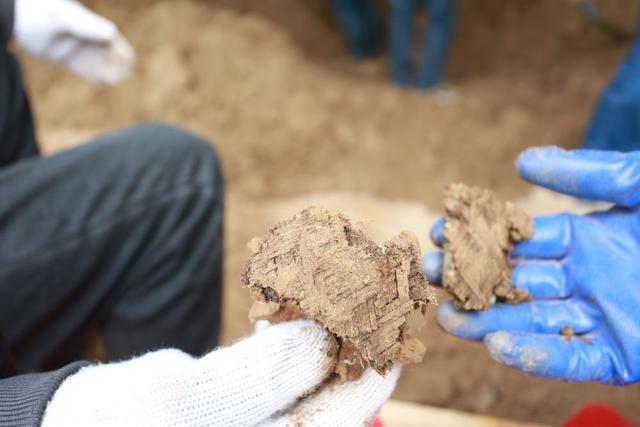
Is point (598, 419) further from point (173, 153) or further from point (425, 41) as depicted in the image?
point (425, 41)

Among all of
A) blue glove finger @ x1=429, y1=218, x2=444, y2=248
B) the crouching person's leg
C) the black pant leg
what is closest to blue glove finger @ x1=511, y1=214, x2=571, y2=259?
blue glove finger @ x1=429, y1=218, x2=444, y2=248

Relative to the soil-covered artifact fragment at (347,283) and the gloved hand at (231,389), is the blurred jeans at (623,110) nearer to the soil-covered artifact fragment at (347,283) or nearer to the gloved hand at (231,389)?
the soil-covered artifact fragment at (347,283)

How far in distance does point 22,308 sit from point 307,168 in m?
2.57

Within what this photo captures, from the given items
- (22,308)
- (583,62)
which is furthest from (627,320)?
(583,62)

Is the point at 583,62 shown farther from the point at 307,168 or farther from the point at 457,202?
the point at 457,202

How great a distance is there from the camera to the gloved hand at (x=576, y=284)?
155cm

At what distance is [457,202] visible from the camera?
66.4 inches

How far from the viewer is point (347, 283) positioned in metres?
1.24

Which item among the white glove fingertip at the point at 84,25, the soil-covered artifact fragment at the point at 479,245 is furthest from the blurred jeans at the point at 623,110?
the white glove fingertip at the point at 84,25

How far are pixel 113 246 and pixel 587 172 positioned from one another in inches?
→ 63.5

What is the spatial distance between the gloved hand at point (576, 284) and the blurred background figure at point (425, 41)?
3.20 m

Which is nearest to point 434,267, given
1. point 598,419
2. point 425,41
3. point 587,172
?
point 587,172

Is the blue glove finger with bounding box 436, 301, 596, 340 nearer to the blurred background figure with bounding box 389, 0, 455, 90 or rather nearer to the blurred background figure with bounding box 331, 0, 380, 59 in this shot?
the blurred background figure with bounding box 389, 0, 455, 90

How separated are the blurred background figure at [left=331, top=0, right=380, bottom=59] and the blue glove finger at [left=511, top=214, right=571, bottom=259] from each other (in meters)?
3.98
